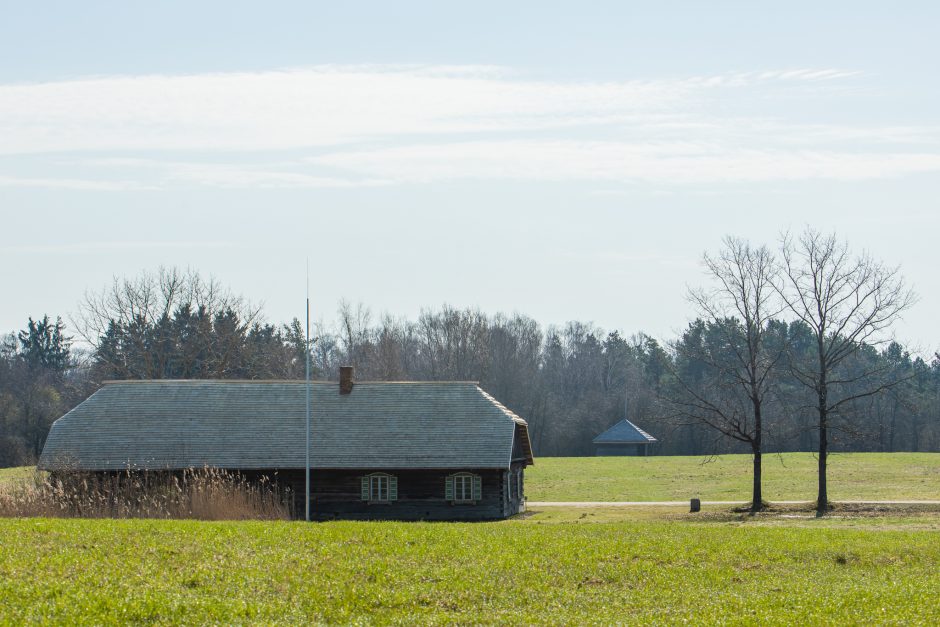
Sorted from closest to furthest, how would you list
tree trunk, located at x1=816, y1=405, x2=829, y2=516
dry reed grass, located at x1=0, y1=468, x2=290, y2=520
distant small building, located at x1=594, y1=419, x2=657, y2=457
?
dry reed grass, located at x1=0, y1=468, x2=290, y2=520 < tree trunk, located at x1=816, y1=405, x2=829, y2=516 < distant small building, located at x1=594, y1=419, x2=657, y2=457

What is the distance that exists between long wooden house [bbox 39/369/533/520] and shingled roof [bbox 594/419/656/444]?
5305 cm

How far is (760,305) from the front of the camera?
137ft

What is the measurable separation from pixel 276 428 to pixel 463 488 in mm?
7478

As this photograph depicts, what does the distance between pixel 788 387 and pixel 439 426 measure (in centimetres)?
6557

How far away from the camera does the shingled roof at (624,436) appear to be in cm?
9388

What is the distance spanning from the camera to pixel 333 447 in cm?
4022

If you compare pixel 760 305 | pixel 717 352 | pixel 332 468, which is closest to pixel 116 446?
pixel 332 468

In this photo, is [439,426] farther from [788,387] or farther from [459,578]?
[788,387]

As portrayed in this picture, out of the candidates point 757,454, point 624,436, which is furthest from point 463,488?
point 624,436

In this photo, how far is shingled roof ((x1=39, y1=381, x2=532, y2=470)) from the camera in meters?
39.6

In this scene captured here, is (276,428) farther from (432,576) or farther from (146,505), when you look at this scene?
(432,576)

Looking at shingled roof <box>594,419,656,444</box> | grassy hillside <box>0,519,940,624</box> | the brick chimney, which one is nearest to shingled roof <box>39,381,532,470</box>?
the brick chimney

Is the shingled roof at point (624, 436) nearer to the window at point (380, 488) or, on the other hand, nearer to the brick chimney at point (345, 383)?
the brick chimney at point (345, 383)

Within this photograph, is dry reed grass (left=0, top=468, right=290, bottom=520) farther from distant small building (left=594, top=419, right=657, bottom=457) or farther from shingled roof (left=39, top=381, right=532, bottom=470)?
distant small building (left=594, top=419, right=657, bottom=457)
